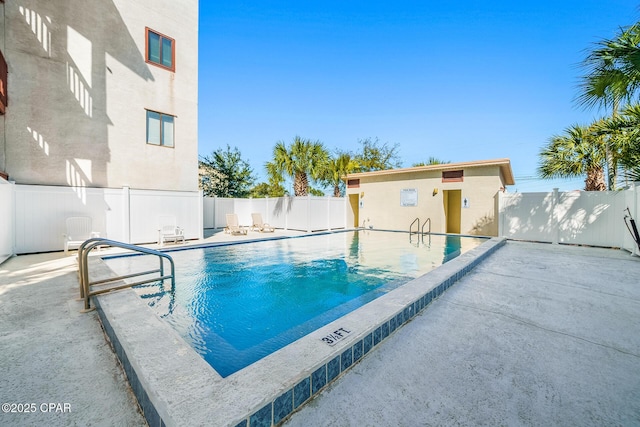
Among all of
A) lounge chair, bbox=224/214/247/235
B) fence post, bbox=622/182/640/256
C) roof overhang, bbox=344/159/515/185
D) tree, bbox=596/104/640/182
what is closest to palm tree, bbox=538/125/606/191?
roof overhang, bbox=344/159/515/185

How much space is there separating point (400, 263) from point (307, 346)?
19.5ft

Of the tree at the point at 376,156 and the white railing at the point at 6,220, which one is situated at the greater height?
the tree at the point at 376,156

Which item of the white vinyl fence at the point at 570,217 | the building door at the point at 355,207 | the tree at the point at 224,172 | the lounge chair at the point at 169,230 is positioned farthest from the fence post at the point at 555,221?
the tree at the point at 224,172

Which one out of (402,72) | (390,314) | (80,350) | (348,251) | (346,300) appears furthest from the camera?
(402,72)

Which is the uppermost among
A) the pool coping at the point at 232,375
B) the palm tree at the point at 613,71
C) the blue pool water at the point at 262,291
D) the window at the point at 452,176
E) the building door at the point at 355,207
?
the palm tree at the point at 613,71

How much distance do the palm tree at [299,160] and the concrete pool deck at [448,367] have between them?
13.5m

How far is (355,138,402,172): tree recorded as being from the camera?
99.4ft

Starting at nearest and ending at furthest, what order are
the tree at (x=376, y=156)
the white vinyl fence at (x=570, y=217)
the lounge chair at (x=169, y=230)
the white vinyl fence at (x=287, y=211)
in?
the white vinyl fence at (x=570, y=217) < the lounge chair at (x=169, y=230) < the white vinyl fence at (x=287, y=211) < the tree at (x=376, y=156)

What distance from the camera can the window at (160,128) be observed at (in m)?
11.6

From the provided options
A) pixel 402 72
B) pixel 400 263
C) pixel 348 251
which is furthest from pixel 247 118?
pixel 400 263

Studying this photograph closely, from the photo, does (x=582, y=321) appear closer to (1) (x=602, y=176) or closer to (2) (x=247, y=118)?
(1) (x=602, y=176)

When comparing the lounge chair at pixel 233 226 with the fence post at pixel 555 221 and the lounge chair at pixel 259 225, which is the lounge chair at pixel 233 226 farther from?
the fence post at pixel 555 221

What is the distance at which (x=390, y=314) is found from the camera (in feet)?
10.8

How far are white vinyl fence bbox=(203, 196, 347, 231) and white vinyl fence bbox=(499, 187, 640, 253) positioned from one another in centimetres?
937
